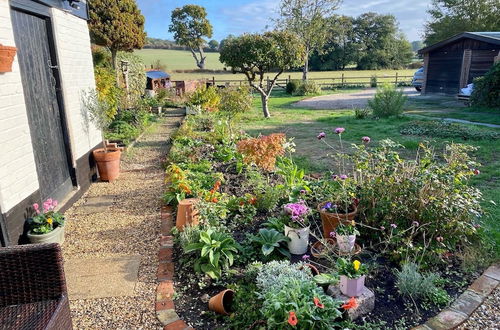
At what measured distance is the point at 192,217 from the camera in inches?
136

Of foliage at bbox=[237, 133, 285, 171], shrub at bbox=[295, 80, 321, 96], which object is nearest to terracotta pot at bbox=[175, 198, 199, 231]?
foliage at bbox=[237, 133, 285, 171]

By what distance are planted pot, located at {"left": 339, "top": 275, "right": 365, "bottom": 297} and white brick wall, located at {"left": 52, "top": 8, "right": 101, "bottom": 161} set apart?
12.9 feet

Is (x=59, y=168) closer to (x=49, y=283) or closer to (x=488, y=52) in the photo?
(x=49, y=283)

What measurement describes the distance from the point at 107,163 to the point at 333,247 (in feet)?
12.4

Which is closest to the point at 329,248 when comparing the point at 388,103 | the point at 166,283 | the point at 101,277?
the point at 166,283

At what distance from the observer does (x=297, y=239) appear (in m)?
3.05

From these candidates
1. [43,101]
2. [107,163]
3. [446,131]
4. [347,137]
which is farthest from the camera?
[347,137]

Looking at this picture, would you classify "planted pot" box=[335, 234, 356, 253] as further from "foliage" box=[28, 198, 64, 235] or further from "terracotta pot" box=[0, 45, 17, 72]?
"terracotta pot" box=[0, 45, 17, 72]

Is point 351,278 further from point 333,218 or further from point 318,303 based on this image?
point 333,218

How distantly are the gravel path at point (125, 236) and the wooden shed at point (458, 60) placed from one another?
16.3m

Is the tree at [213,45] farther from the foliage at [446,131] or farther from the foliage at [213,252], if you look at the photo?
the foliage at [213,252]

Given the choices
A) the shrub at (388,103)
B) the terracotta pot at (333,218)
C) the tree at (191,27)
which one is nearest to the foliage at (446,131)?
the shrub at (388,103)

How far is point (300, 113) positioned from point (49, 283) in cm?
→ 1176

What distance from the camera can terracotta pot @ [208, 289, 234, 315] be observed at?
2.40 metres
